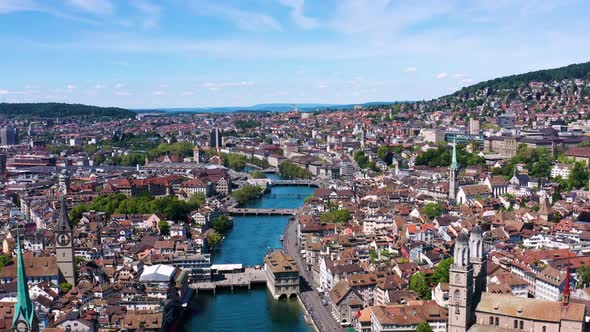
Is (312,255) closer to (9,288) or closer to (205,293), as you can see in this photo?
(205,293)

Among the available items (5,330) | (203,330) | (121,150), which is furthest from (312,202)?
(121,150)

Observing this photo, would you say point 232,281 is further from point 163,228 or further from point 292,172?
point 292,172

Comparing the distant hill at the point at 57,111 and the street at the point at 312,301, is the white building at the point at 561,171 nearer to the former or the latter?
the street at the point at 312,301

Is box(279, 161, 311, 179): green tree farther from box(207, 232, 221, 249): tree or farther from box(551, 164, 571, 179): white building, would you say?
box(207, 232, 221, 249): tree

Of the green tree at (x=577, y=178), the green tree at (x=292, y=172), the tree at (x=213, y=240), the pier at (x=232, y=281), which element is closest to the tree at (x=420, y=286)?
the pier at (x=232, y=281)

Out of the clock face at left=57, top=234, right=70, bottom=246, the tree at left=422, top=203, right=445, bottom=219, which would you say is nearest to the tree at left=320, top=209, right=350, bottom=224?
the tree at left=422, top=203, right=445, bottom=219
